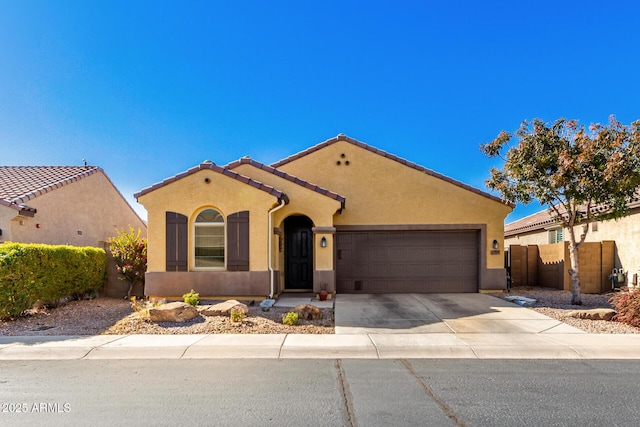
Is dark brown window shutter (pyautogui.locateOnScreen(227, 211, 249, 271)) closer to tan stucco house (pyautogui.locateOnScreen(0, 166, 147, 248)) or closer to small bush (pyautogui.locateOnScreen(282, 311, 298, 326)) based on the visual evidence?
small bush (pyautogui.locateOnScreen(282, 311, 298, 326))

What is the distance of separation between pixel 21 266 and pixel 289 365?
22.7ft

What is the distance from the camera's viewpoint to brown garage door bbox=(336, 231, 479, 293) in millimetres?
12852

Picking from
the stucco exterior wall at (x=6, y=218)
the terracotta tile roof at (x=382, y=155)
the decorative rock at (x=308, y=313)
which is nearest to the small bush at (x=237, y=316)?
the decorative rock at (x=308, y=313)

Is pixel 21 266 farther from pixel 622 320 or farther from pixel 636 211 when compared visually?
pixel 636 211

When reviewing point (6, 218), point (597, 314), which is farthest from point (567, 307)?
point (6, 218)

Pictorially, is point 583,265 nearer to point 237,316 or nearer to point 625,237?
point 625,237

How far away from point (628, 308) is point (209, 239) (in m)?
10.1

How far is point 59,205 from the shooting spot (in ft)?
49.1

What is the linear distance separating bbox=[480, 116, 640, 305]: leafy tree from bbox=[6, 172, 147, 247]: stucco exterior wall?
41.7 feet

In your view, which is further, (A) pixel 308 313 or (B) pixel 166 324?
(A) pixel 308 313

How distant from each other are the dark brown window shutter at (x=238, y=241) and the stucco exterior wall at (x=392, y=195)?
11.6 ft

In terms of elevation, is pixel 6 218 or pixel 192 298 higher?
pixel 6 218

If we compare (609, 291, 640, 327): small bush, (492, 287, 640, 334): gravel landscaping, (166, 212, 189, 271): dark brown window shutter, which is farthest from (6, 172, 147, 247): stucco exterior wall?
(609, 291, 640, 327): small bush

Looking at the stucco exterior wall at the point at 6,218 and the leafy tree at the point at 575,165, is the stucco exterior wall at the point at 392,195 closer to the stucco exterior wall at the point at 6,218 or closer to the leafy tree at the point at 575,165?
the leafy tree at the point at 575,165
